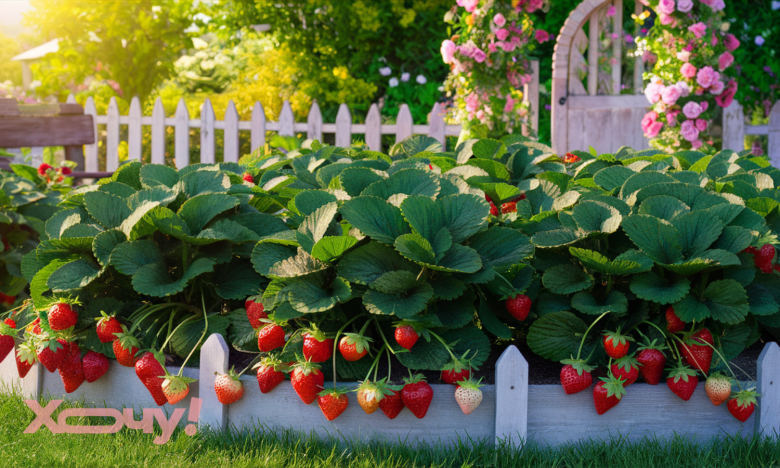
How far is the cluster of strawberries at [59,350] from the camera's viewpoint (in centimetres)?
154

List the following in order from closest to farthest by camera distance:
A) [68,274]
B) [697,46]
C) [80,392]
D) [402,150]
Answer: [68,274]
[80,392]
[402,150]
[697,46]

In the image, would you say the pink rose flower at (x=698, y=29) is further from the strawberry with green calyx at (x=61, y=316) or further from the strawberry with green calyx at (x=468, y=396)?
the strawberry with green calyx at (x=61, y=316)

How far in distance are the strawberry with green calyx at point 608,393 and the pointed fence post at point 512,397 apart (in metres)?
0.16

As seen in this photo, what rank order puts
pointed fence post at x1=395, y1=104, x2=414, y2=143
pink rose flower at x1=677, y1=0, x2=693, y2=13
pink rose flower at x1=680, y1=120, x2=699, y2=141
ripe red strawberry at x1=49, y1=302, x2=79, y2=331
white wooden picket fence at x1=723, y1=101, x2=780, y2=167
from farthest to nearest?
pointed fence post at x1=395, y1=104, x2=414, y2=143, white wooden picket fence at x1=723, y1=101, x2=780, y2=167, pink rose flower at x1=680, y1=120, x2=699, y2=141, pink rose flower at x1=677, y1=0, x2=693, y2=13, ripe red strawberry at x1=49, y1=302, x2=79, y2=331

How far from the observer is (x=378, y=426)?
58.2 inches

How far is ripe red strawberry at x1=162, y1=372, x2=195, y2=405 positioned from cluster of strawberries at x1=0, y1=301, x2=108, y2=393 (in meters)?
0.30

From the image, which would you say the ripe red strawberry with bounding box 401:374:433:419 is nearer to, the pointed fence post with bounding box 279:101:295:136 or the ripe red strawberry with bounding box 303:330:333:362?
the ripe red strawberry with bounding box 303:330:333:362

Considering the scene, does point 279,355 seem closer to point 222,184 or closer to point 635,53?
point 222,184

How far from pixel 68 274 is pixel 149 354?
29cm

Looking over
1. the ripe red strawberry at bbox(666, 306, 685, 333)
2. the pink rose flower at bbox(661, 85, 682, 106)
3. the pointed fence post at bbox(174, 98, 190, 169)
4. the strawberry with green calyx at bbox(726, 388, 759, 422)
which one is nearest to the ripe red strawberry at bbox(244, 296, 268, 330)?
the ripe red strawberry at bbox(666, 306, 685, 333)

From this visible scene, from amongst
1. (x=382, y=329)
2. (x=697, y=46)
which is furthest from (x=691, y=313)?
(x=697, y=46)

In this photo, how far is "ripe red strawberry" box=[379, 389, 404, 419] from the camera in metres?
1.38

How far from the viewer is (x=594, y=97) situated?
5246mm

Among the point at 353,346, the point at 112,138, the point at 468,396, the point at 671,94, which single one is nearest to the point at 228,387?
the point at 353,346
